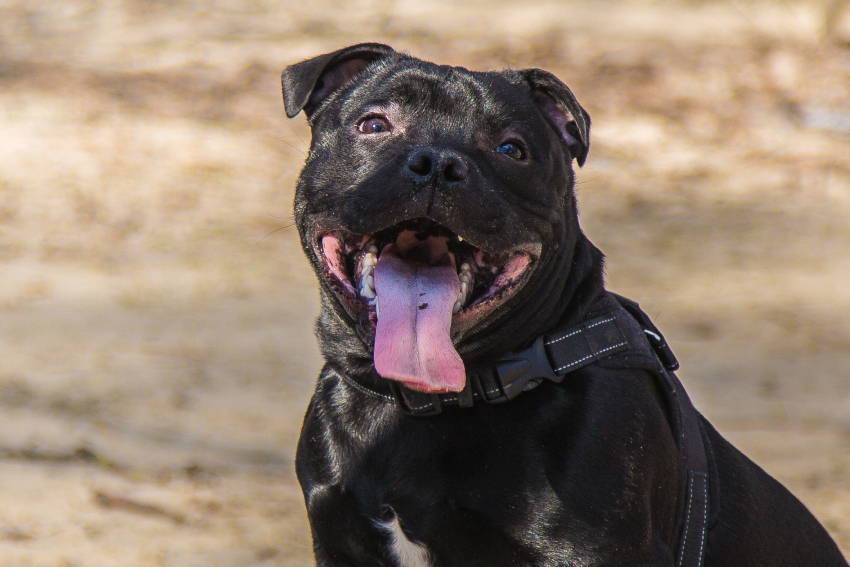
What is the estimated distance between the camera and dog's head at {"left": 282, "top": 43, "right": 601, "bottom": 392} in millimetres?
2814

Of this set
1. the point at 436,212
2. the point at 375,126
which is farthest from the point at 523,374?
the point at 375,126

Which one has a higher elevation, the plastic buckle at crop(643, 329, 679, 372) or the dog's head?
the dog's head

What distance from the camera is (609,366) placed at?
293 centimetres

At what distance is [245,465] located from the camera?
510 centimetres

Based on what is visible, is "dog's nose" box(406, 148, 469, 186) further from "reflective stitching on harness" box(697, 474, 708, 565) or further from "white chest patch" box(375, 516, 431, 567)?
"reflective stitching on harness" box(697, 474, 708, 565)

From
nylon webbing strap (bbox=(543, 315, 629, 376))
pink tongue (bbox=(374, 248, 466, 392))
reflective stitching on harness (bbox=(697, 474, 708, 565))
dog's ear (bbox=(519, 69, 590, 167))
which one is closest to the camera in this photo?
pink tongue (bbox=(374, 248, 466, 392))

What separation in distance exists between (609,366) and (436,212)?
28.0 inches

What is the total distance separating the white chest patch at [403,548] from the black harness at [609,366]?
0.34 metres

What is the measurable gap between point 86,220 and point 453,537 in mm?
6589

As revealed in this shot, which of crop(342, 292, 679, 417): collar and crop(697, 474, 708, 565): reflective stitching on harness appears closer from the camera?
crop(342, 292, 679, 417): collar

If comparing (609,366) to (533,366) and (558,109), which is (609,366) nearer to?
(533,366)

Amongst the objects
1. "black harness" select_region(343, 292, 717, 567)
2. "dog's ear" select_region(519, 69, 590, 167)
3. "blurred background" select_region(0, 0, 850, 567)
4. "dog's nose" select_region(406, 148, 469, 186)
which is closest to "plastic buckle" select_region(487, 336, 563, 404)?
"black harness" select_region(343, 292, 717, 567)

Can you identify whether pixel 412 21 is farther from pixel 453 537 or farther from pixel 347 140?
pixel 453 537

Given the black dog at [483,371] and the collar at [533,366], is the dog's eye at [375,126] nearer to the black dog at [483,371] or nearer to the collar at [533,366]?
the black dog at [483,371]
